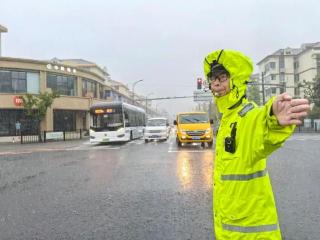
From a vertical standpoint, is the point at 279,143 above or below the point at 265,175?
above

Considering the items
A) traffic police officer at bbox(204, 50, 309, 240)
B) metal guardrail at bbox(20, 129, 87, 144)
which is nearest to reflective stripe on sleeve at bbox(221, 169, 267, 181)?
traffic police officer at bbox(204, 50, 309, 240)

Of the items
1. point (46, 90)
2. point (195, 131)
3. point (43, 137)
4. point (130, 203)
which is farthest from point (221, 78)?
point (46, 90)

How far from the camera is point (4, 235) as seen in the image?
560 cm

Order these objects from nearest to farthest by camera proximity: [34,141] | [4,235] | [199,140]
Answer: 1. [4,235]
2. [199,140]
3. [34,141]

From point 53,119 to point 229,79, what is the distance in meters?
44.1

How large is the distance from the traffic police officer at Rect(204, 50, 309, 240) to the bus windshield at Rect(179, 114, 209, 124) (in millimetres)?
20657

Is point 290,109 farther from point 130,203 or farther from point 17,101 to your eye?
point 17,101

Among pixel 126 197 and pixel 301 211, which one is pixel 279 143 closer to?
pixel 301 211

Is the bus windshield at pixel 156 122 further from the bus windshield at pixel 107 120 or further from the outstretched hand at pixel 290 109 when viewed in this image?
the outstretched hand at pixel 290 109

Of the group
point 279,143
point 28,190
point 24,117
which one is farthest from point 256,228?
point 24,117

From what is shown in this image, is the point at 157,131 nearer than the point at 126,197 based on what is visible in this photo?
No

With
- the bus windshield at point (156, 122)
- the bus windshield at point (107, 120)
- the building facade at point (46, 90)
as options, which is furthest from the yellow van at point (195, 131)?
the building facade at point (46, 90)

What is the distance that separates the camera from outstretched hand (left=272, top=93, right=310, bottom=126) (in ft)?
6.21

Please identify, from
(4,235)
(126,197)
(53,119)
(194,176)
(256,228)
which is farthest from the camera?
(53,119)
